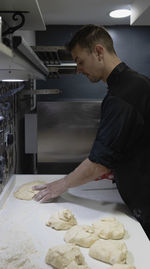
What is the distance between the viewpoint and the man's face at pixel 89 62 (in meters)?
1.43

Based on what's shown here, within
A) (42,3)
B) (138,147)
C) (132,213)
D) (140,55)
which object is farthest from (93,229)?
(140,55)

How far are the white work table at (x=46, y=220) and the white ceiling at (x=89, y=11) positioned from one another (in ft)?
4.36

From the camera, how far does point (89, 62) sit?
145 centimetres

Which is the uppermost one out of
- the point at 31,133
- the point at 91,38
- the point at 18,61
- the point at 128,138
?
the point at 91,38

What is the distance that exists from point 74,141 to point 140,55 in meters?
1.55

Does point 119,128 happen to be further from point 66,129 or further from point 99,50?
point 66,129

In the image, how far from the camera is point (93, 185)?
1.83m

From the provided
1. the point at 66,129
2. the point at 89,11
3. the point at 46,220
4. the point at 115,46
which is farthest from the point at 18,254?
the point at 115,46

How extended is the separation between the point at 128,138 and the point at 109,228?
0.40 m

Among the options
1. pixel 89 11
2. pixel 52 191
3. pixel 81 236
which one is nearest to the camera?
pixel 81 236

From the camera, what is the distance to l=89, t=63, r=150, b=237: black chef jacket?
49.2 inches

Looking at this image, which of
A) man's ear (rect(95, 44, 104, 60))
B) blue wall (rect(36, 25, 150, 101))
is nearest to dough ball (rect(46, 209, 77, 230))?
man's ear (rect(95, 44, 104, 60))

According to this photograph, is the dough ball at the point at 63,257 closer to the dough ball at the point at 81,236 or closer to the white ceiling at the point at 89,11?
the dough ball at the point at 81,236

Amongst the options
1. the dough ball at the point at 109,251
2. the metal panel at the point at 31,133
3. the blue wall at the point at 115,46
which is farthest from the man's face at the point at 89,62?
the blue wall at the point at 115,46
